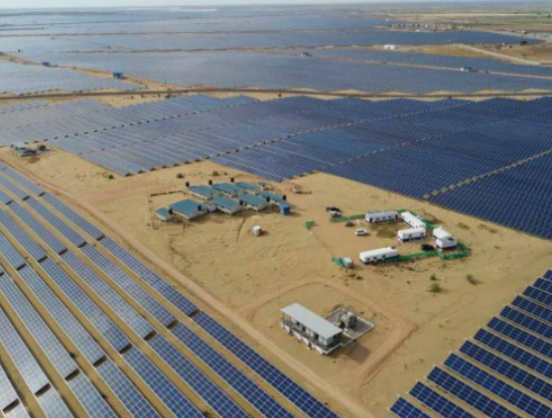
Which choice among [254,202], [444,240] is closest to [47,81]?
[254,202]

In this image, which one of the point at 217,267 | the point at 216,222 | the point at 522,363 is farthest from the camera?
the point at 216,222

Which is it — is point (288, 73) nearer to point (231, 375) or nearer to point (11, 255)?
point (11, 255)

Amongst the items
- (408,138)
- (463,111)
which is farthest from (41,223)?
(463,111)

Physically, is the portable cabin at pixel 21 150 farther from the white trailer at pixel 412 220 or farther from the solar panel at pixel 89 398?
the white trailer at pixel 412 220

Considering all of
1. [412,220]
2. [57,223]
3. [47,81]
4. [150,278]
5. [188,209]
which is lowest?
[57,223]

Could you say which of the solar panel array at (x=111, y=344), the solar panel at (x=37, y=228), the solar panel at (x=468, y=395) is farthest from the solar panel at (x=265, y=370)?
the solar panel at (x=37, y=228)

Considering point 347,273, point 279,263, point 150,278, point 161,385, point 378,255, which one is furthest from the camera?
point 279,263

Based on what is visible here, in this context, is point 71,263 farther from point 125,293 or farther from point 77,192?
point 77,192
